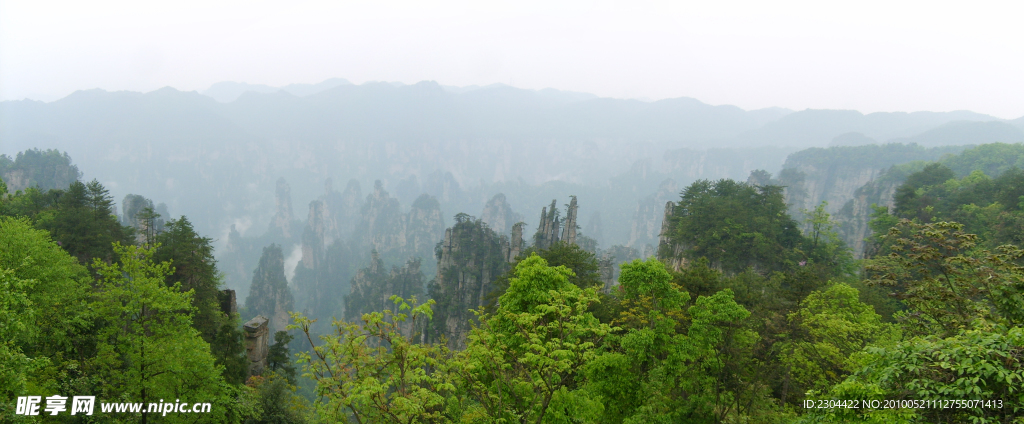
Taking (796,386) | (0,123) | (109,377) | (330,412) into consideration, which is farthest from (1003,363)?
(0,123)

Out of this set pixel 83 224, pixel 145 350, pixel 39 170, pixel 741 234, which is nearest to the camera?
pixel 145 350

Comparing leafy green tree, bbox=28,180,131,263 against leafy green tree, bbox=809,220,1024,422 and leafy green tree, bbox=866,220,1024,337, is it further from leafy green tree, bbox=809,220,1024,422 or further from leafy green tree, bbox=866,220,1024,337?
leafy green tree, bbox=866,220,1024,337

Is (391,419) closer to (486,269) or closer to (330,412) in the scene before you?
(330,412)

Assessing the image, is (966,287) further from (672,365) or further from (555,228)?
(555,228)

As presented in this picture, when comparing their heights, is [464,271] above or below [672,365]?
below

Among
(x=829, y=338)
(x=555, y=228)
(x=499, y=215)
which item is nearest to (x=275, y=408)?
(x=829, y=338)

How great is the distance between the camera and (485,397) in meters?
10.2

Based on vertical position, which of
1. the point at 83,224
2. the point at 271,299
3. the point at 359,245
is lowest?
the point at 271,299

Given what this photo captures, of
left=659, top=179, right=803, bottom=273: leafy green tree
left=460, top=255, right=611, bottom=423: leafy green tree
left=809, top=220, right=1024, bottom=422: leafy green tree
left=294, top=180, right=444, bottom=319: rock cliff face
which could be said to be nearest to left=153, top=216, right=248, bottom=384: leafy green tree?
left=460, top=255, right=611, bottom=423: leafy green tree

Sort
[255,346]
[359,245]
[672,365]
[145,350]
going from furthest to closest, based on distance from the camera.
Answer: [359,245] < [255,346] < [145,350] < [672,365]

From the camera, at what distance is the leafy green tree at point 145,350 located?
46.3 feet

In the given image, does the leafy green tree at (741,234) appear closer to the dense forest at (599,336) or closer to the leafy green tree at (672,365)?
the dense forest at (599,336)

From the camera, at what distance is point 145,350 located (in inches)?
563

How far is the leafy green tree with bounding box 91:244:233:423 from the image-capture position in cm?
1412
